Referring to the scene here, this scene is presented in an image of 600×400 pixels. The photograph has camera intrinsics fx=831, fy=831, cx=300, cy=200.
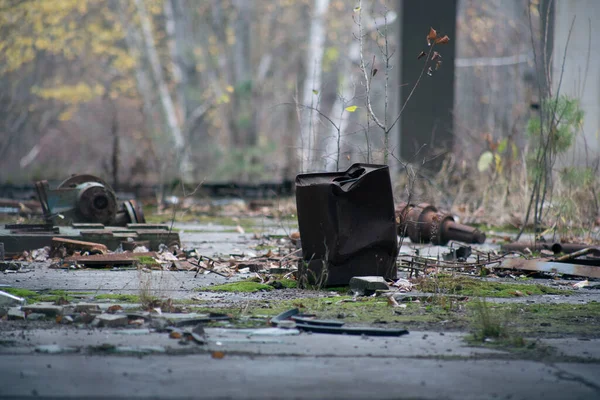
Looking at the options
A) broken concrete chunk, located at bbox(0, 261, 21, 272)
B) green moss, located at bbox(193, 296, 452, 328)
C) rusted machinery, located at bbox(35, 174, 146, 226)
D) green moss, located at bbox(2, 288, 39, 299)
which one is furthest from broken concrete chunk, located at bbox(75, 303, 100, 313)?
rusted machinery, located at bbox(35, 174, 146, 226)

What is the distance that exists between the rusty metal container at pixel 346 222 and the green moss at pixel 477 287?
0.47 m

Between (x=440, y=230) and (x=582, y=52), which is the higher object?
(x=582, y=52)

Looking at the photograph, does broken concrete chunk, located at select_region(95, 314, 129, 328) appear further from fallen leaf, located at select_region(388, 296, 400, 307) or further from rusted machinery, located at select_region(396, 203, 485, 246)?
rusted machinery, located at select_region(396, 203, 485, 246)

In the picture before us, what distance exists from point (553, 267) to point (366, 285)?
7.85ft

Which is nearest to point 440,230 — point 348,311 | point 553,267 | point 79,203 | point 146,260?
point 553,267

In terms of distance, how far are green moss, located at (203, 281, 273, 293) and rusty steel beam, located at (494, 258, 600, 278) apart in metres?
2.66

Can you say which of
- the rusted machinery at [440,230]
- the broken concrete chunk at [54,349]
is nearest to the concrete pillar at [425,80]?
the rusted machinery at [440,230]

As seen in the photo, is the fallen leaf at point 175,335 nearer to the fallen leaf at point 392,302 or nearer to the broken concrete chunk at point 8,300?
the broken concrete chunk at point 8,300

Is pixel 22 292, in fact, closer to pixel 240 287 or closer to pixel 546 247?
pixel 240 287

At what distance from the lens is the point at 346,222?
704 centimetres

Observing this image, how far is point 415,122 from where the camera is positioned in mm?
17906

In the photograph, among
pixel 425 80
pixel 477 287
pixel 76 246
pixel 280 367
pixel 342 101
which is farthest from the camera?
pixel 425 80

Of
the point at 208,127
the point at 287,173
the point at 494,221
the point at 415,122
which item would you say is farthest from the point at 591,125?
the point at 208,127

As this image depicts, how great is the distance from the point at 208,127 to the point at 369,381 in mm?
36824
